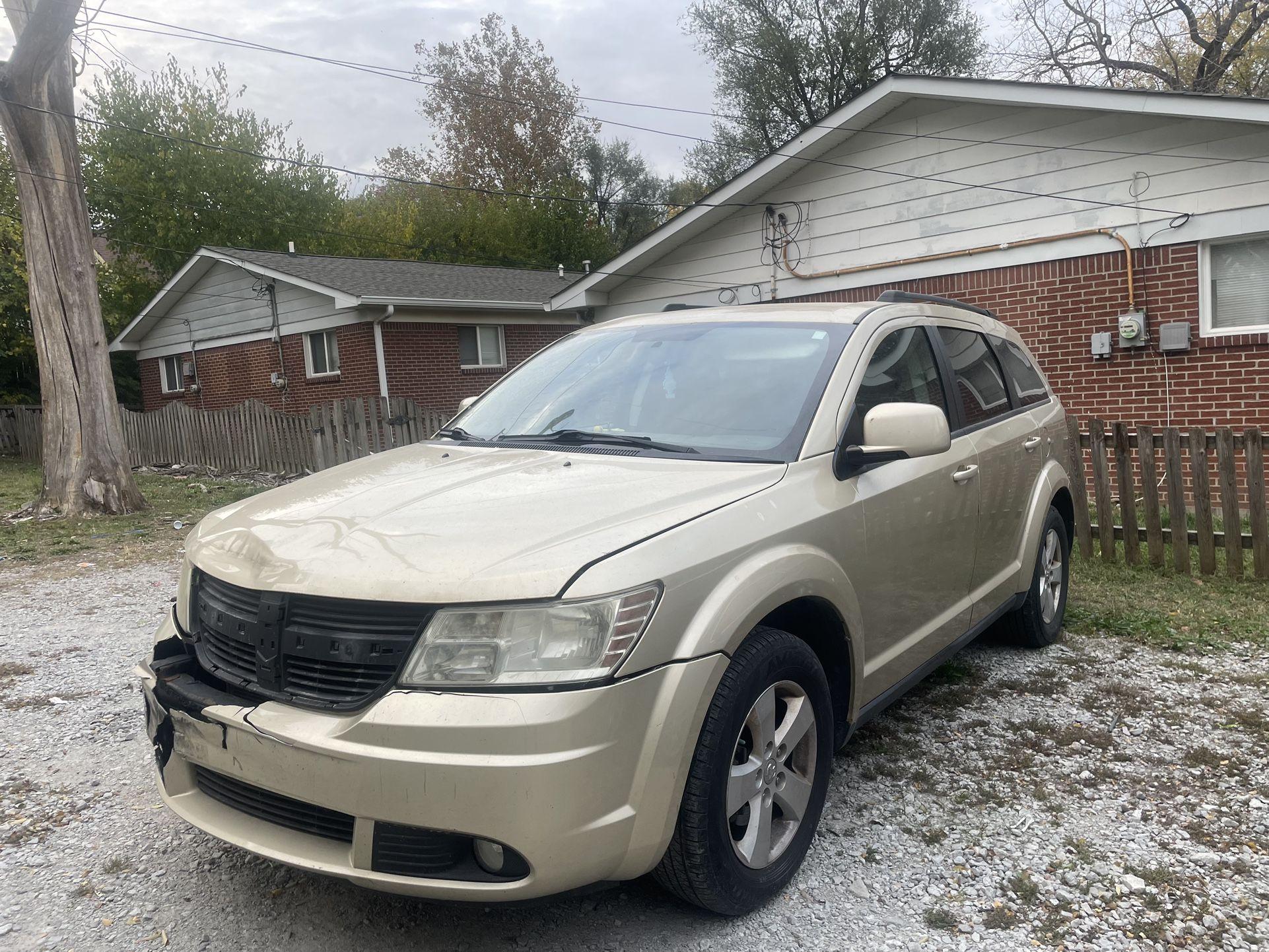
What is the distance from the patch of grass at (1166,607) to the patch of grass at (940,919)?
120 inches

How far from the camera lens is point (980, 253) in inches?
389

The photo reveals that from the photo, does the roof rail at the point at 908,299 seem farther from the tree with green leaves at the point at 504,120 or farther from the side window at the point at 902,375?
the tree with green leaves at the point at 504,120

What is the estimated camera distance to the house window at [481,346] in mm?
19844

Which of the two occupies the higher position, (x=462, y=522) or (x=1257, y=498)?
(x=462, y=522)

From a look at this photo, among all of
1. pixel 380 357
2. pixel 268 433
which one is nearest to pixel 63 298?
pixel 268 433

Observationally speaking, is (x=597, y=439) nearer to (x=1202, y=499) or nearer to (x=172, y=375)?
(x=1202, y=499)

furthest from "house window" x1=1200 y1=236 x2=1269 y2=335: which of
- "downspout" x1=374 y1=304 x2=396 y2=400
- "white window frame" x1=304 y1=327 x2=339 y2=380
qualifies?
"white window frame" x1=304 y1=327 x2=339 y2=380

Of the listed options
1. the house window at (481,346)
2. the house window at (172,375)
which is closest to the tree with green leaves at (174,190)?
the house window at (172,375)

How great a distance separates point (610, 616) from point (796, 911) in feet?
3.85

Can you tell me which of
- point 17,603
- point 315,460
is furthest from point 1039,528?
point 315,460

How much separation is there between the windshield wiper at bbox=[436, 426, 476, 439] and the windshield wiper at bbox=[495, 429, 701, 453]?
19 centimetres

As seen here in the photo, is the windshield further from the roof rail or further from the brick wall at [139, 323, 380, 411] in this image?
the brick wall at [139, 323, 380, 411]

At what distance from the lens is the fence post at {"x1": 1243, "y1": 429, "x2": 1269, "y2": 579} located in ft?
19.3

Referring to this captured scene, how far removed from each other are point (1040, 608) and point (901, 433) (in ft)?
7.98
